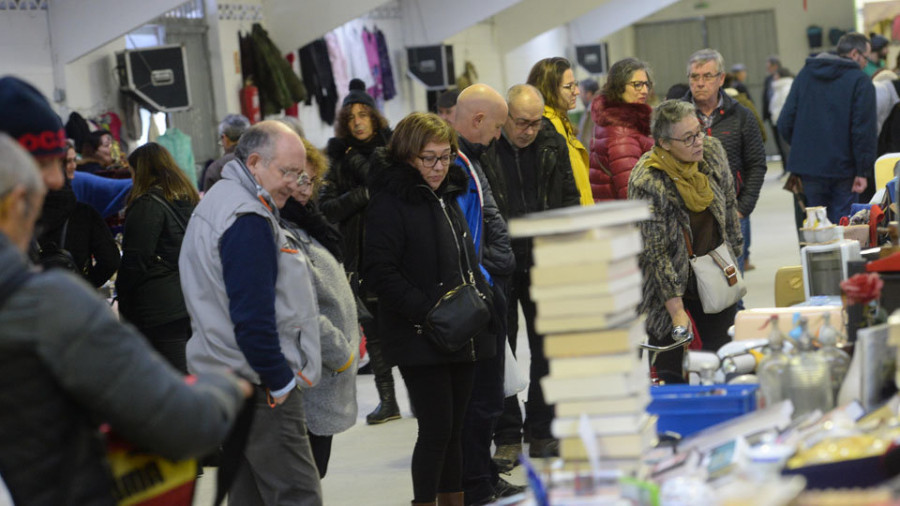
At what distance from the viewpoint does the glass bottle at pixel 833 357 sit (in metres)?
2.46

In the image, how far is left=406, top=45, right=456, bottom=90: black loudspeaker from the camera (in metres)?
13.8

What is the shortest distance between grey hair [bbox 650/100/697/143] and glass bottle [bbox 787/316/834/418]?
1.91 meters

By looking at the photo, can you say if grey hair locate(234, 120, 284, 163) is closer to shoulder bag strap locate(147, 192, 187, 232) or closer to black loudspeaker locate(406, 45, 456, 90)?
shoulder bag strap locate(147, 192, 187, 232)

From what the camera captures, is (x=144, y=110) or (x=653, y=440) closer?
(x=653, y=440)

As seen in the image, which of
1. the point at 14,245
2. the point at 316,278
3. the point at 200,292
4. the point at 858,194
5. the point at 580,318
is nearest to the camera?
the point at 14,245

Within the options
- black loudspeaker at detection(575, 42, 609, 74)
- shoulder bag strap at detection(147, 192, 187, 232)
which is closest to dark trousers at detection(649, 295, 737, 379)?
shoulder bag strap at detection(147, 192, 187, 232)

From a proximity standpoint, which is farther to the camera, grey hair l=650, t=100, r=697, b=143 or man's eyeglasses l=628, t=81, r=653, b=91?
man's eyeglasses l=628, t=81, r=653, b=91

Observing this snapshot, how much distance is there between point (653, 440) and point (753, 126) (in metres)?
4.02

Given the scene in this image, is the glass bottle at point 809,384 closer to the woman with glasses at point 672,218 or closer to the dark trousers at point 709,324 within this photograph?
the woman with glasses at point 672,218

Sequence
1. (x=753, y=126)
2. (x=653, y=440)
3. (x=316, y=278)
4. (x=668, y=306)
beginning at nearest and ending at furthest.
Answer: (x=653, y=440) < (x=316, y=278) < (x=668, y=306) < (x=753, y=126)

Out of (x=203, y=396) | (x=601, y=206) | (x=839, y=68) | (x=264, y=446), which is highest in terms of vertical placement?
(x=839, y=68)

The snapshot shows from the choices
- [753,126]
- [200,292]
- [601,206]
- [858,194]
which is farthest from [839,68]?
[601,206]

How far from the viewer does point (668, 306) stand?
4.22 m

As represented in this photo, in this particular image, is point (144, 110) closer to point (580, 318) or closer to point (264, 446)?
point (264, 446)
